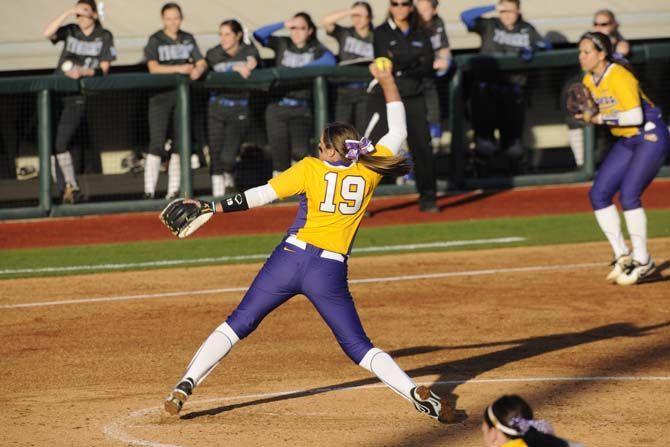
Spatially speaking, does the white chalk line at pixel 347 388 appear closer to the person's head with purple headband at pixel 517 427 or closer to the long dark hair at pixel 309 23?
the person's head with purple headband at pixel 517 427

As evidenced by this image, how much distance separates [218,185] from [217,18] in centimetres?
298

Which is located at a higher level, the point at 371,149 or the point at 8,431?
the point at 371,149

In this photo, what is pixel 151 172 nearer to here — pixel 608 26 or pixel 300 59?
pixel 300 59

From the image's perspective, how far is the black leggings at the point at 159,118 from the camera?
644 inches

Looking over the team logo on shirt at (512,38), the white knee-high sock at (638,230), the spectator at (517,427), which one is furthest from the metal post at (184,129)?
the spectator at (517,427)

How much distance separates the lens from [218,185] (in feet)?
54.3

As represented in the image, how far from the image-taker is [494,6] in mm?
17906

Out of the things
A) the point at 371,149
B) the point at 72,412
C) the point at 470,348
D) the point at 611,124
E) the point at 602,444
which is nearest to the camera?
the point at 602,444

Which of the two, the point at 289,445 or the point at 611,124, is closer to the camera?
the point at 289,445

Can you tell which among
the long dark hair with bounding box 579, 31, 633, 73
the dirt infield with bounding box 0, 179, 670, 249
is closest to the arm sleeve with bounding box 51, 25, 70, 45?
the dirt infield with bounding box 0, 179, 670, 249

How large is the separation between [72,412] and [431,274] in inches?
212

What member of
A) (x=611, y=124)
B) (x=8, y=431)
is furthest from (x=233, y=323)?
(x=611, y=124)

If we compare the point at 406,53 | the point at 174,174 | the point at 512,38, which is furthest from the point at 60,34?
the point at 512,38

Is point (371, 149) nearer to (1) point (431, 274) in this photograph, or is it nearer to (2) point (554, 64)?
(1) point (431, 274)
